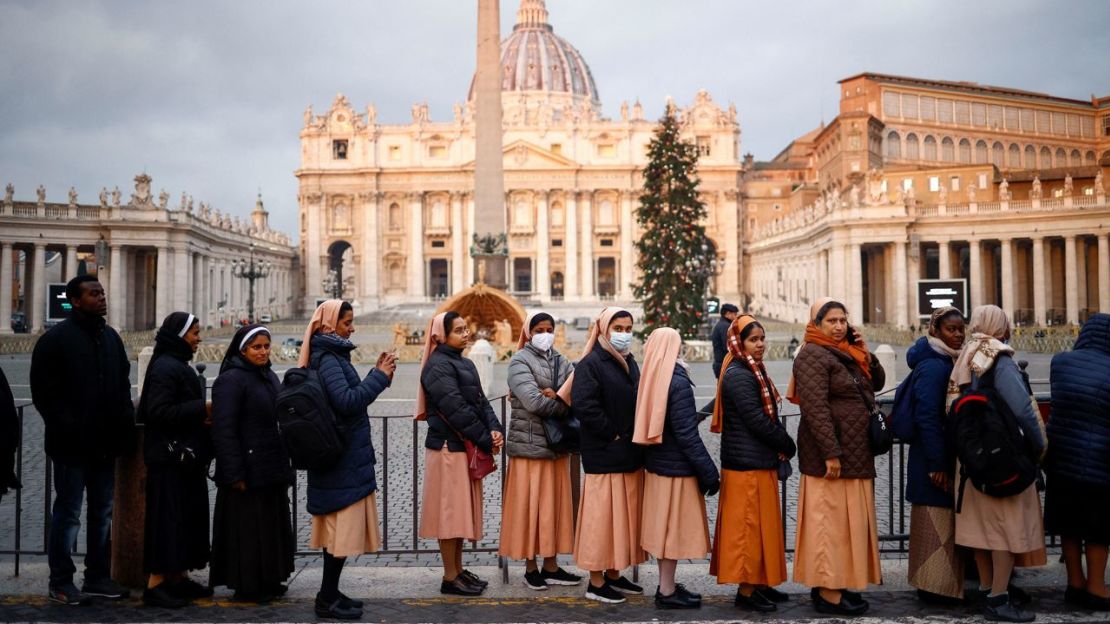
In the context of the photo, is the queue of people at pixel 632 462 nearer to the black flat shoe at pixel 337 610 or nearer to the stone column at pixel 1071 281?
the black flat shoe at pixel 337 610

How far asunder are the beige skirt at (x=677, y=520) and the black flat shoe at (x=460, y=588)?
123cm

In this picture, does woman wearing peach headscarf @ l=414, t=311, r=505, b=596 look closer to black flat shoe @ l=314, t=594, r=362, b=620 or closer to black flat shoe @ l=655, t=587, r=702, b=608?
black flat shoe @ l=314, t=594, r=362, b=620

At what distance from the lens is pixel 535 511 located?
5.90m

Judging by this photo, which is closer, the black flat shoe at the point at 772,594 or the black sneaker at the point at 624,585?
the black flat shoe at the point at 772,594

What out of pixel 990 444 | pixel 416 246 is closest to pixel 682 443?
pixel 990 444

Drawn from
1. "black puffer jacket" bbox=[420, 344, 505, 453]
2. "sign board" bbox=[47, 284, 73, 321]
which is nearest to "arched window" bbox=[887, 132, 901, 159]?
"sign board" bbox=[47, 284, 73, 321]

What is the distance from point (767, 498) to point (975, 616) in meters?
1.49

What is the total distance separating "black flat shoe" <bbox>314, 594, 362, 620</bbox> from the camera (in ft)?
17.7

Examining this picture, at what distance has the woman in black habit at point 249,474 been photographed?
543cm

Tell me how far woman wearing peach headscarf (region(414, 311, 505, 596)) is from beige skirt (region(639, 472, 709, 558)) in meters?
1.16

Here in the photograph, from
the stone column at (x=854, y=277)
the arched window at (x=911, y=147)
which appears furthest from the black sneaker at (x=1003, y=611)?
the arched window at (x=911, y=147)

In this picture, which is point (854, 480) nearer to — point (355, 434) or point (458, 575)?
point (458, 575)

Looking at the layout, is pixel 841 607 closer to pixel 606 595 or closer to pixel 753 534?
pixel 753 534

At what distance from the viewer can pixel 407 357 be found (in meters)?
27.5
